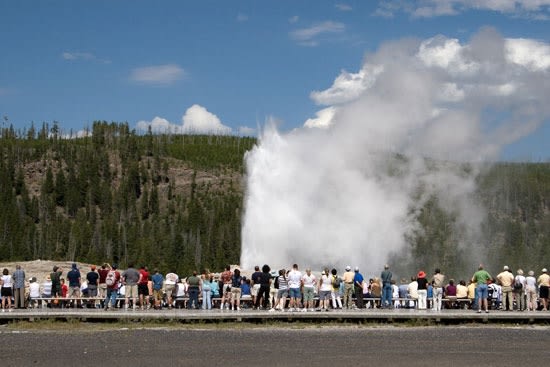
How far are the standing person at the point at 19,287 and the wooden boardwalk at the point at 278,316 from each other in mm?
987

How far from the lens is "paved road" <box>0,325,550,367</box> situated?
16312 millimetres

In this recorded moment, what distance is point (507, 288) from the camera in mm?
24188

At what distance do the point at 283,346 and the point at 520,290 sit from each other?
9005 mm

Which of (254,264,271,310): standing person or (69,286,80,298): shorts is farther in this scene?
(69,286,80,298): shorts

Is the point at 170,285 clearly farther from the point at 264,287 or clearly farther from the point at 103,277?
the point at 264,287

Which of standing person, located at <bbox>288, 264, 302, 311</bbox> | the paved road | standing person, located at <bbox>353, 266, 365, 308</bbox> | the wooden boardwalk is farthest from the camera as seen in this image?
standing person, located at <bbox>353, 266, 365, 308</bbox>

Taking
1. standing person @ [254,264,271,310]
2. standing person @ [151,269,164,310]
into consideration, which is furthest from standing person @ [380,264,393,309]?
standing person @ [151,269,164,310]

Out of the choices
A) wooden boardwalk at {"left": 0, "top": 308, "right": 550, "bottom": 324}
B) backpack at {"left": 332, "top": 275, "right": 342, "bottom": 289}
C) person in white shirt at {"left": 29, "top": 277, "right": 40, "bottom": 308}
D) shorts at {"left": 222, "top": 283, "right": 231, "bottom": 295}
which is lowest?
wooden boardwalk at {"left": 0, "top": 308, "right": 550, "bottom": 324}

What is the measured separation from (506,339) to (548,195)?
140m

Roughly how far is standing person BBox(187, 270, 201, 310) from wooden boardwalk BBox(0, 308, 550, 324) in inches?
35.4

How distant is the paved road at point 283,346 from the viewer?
16.3 meters

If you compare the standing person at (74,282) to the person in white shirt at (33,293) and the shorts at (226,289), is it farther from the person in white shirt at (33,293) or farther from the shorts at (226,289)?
the shorts at (226,289)

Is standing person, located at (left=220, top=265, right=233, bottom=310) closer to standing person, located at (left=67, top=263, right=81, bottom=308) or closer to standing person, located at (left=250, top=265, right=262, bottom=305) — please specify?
standing person, located at (left=250, top=265, right=262, bottom=305)

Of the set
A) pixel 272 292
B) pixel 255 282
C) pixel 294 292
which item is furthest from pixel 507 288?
pixel 255 282
